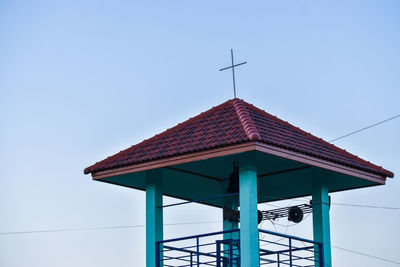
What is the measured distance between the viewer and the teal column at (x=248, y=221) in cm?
1525

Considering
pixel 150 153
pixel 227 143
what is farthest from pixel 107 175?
pixel 227 143

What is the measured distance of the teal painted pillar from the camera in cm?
1717

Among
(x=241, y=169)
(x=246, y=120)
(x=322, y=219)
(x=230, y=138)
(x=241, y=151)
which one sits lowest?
(x=322, y=219)

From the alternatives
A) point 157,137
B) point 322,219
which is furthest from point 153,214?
point 322,219

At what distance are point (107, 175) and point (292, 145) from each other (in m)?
4.30

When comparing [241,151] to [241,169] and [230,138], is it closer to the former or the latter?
[230,138]

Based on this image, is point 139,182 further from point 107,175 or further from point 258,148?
point 258,148

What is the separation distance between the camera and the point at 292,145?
16.3 metres

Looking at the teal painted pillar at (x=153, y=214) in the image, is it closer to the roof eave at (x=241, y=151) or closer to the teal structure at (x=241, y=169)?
the teal structure at (x=241, y=169)

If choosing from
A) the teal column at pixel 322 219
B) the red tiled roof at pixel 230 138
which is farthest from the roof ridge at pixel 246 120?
the teal column at pixel 322 219

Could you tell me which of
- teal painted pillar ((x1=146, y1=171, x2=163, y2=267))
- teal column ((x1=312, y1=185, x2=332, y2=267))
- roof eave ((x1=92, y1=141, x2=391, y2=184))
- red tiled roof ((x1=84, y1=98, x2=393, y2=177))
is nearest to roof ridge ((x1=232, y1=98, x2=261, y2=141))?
red tiled roof ((x1=84, y1=98, x2=393, y2=177))

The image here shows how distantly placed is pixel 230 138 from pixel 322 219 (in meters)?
3.51

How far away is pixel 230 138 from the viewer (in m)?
15.7

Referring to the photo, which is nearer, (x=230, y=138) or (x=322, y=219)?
(x=230, y=138)
